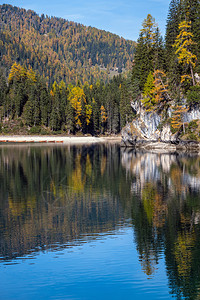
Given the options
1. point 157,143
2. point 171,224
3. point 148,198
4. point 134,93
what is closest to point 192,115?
point 157,143

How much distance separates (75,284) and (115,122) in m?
149

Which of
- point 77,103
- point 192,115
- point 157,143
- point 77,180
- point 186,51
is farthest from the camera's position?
point 77,103

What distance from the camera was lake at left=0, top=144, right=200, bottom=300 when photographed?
48.5 feet

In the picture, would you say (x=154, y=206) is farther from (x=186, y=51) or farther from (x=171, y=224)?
(x=186, y=51)

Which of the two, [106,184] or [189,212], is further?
[106,184]

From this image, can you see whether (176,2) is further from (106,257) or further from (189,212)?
(106,257)

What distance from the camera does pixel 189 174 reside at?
4709 cm

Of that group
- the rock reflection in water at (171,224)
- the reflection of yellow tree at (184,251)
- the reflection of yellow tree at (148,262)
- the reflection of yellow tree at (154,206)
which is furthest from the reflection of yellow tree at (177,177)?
the reflection of yellow tree at (148,262)

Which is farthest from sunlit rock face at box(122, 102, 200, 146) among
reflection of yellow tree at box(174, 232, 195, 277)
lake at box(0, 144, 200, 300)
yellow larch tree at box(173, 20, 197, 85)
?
reflection of yellow tree at box(174, 232, 195, 277)

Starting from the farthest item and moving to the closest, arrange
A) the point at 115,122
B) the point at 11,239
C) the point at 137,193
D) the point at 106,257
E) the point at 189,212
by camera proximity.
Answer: the point at 115,122, the point at 137,193, the point at 189,212, the point at 11,239, the point at 106,257

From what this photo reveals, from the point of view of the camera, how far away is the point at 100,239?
68.8 feet

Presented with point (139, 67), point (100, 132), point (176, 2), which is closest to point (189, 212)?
point (139, 67)

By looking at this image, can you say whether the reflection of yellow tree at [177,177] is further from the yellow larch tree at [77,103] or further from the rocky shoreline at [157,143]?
the yellow larch tree at [77,103]

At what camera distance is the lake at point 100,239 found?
14781mm
